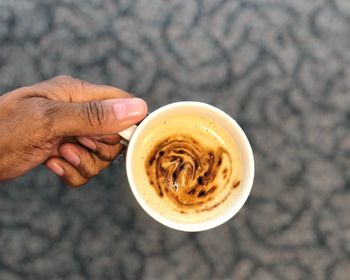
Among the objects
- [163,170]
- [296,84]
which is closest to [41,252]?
[163,170]

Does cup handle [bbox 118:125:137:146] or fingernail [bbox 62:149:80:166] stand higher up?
cup handle [bbox 118:125:137:146]

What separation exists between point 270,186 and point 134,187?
13.3 inches

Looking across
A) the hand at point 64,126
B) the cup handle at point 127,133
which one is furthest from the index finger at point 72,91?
the cup handle at point 127,133

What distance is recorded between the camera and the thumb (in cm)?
72

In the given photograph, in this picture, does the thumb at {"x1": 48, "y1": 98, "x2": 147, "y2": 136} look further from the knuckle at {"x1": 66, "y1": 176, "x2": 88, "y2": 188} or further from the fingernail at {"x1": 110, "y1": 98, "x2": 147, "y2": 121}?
the knuckle at {"x1": 66, "y1": 176, "x2": 88, "y2": 188}

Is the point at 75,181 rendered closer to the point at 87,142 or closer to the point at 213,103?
the point at 87,142

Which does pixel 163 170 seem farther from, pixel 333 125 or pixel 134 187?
pixel 333 125

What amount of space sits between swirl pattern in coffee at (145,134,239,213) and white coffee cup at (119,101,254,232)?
0.03 metres

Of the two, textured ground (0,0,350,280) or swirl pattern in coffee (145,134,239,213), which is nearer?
swirl pattern in coffee (145,134,239,213)

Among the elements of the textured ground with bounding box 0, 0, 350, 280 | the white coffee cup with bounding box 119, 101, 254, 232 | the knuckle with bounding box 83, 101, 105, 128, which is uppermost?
the knuckle with bounding box 83, 101, 105, 128

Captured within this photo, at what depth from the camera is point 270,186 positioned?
0.96 metres

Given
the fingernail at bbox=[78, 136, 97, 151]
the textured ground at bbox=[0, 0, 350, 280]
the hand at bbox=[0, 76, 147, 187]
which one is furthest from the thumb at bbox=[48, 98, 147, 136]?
the textured ground at bbox=[0, 0, 350, 280]

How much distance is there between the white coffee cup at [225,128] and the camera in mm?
708

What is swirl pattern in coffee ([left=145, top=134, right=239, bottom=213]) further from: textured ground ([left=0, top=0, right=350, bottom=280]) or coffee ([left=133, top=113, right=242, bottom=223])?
textured ground ([left=0, top=0, right=350, bottom=280])
